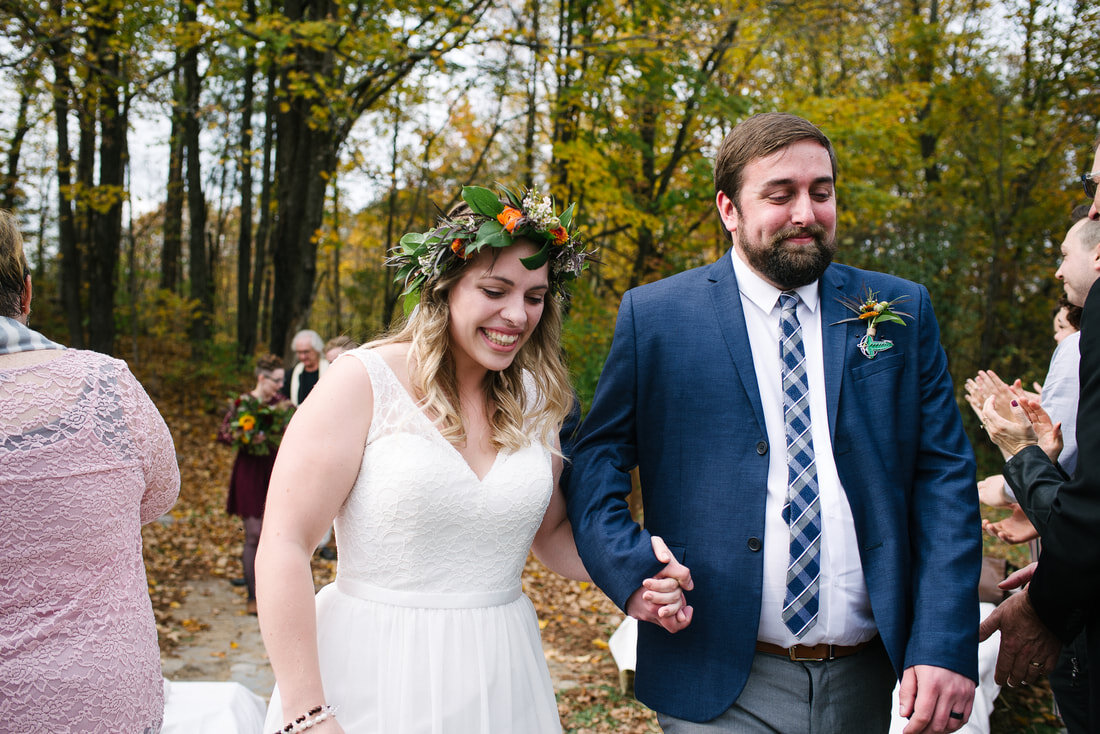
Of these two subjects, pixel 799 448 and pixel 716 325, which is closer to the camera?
pixel 799 448

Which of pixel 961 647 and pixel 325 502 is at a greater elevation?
pixel 325 502

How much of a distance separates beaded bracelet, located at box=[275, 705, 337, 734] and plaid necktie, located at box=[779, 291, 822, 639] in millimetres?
1297

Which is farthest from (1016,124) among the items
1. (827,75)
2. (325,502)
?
(325,502)

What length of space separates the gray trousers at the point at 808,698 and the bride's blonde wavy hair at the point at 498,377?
38.4 inches

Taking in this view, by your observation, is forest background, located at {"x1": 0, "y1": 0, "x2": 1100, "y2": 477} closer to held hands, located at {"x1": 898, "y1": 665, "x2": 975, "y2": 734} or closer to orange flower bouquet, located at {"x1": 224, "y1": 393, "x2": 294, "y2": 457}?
orange flower bouquet, located at {"x1": 224, "y1": 393, "x2": 294, "y2": 457}

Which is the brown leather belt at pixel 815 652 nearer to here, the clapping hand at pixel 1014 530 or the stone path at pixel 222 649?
the clapping hand at pixel 1014 530

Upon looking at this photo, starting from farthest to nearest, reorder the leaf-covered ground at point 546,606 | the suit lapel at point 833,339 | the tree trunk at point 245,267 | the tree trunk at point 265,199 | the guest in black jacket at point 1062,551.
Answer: the tree trunk at point 245,267, the tree trunk at point 265,199, the leaf-covered ground at point 546,606, the suit lapel at point 833,339, the guest in black jacket at point 1062,551

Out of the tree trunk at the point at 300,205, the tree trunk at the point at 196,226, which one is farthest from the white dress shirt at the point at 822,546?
the tree trunk at the point at 196,226

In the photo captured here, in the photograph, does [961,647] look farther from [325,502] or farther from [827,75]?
[827,75]

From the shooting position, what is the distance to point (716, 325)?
2594 mm

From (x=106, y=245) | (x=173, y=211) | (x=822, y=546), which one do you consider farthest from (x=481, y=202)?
(x=173, y=211)

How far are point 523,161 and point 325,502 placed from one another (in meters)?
12.4

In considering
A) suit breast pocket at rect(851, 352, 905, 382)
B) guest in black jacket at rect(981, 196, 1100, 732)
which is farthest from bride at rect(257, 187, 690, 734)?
guest in black jacket at rect(981, 196, 1100, 732)

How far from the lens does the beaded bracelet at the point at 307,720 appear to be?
217 cm
